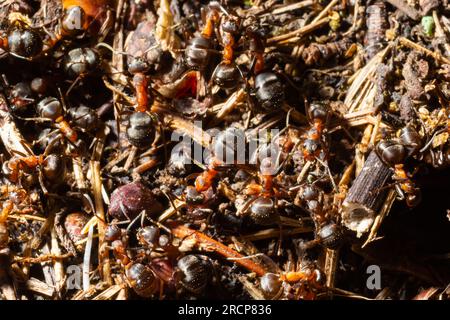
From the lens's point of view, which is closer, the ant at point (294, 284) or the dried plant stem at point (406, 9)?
the ant at point (294, 284)

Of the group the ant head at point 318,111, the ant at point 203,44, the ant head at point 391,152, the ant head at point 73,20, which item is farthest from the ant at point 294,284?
the ant head at point 73,20

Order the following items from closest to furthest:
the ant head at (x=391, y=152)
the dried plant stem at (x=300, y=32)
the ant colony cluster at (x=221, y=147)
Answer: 1. the ant head at (x=391, y=152)
2. the ant colony cluster at (x=221, y=147)
3. the dried plant stem at (x=300, y=32)

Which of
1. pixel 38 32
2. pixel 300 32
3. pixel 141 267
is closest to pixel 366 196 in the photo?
pixel 300 32

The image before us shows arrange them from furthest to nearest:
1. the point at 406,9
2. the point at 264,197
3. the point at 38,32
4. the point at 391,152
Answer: the point at 38,32, the point at 406,9, the point at 264,197, the point at 391,152

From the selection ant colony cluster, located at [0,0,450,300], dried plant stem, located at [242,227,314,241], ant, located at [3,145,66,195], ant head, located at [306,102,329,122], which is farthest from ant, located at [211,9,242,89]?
ant, located at [3,145,66,195]

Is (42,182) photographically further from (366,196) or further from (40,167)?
(366,196)

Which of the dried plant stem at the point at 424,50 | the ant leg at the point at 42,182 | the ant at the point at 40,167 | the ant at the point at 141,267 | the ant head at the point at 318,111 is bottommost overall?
the ant at the point at 141,267

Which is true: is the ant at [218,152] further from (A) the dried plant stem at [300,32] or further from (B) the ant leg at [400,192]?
(B) the ant leg at [400,192]

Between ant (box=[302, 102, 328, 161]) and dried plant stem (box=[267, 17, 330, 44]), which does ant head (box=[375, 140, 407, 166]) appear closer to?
ant (box=[302, 102, 328, 161])

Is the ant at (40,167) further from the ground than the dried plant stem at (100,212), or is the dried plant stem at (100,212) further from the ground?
the ant at (40,167)
